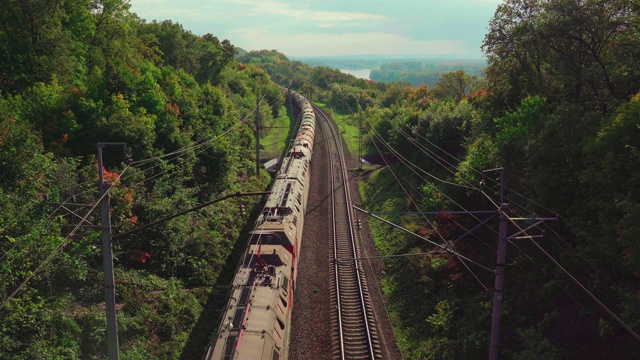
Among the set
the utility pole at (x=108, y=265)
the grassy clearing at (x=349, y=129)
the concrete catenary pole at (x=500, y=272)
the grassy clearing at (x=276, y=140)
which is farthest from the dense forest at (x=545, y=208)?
the grassy clearing at (x=349, y=129)

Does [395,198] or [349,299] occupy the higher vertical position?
[395,198]

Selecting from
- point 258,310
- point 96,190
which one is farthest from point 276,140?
point 258,310

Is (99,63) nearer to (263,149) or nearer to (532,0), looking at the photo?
(263,149)

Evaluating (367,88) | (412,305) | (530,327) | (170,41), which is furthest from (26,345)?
(367,88)

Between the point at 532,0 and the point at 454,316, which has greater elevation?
the point at 532,0

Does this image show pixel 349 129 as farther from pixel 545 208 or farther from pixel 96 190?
Result: pixel 545 208
